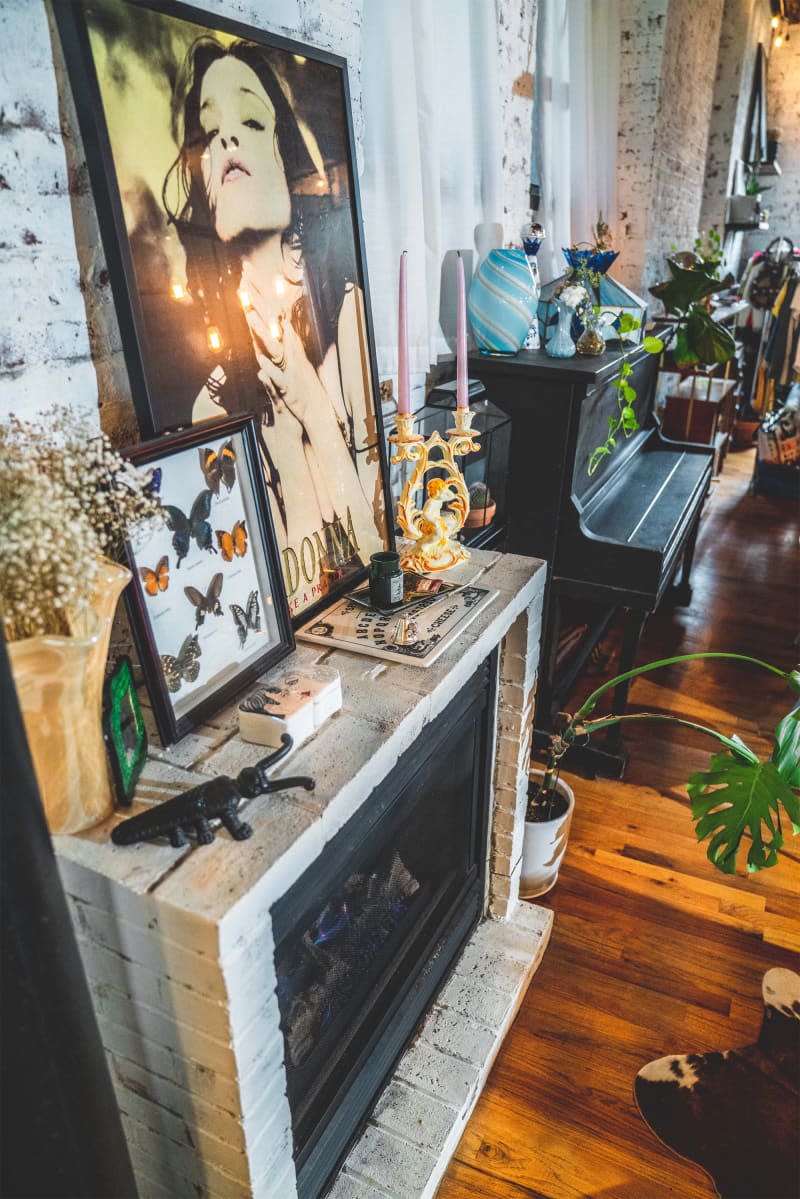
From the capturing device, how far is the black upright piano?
89.1 inches

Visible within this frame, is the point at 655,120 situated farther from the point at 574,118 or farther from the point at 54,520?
the point at 54,520

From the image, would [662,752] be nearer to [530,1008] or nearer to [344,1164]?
[530,1008]

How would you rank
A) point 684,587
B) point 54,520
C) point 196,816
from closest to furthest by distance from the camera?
point 54,520
point 196,816
point 684,587

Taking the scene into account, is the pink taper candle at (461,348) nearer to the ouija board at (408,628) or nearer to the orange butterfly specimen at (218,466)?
the ouija board at (408,628)

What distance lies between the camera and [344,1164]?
1402 millimetres

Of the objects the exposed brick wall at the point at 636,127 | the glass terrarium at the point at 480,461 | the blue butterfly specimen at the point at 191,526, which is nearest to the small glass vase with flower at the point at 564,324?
the glass terrarium at the point at 480,461

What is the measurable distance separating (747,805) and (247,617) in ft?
3.40

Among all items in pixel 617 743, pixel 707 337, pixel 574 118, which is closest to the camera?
pixel 617 743

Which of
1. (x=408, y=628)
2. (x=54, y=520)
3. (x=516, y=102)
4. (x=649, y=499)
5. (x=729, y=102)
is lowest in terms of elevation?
(x=649, y=499)

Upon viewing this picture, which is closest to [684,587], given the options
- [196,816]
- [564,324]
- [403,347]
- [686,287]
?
[686,287]

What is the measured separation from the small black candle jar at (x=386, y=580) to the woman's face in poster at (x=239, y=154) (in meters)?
0.57

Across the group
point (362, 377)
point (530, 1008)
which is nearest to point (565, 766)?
point (530, 1008)

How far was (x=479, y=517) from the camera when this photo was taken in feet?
7.28

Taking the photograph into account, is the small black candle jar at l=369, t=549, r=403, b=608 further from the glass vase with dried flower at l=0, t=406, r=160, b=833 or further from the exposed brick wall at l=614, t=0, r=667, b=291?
the exposed brick wall at l=614, t=0, r=667, b=291
